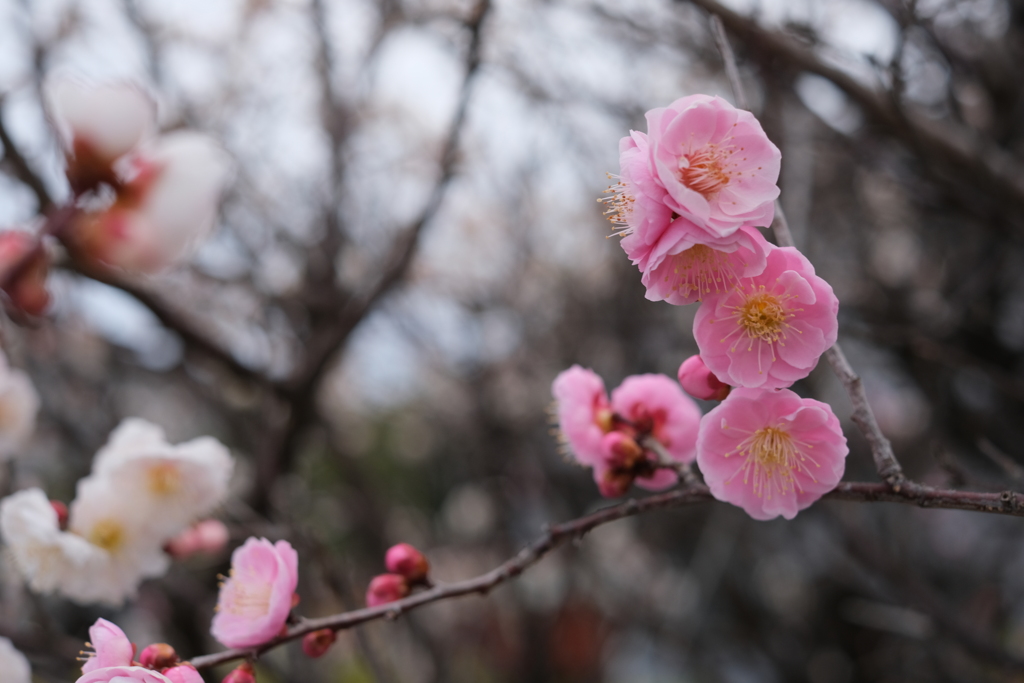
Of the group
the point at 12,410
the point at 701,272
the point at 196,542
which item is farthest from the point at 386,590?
the point at 12,410

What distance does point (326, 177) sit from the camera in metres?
2.96

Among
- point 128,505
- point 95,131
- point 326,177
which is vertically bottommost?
point 128,505

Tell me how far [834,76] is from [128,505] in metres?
1.65

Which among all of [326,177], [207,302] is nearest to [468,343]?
[326,177]

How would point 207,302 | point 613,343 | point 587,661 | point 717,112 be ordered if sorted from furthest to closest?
point 587,661 → point 613,343 → point 207,302 → point 717,112

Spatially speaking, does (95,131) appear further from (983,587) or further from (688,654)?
(983,587)

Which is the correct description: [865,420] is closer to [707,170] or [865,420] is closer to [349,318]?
[707,170]

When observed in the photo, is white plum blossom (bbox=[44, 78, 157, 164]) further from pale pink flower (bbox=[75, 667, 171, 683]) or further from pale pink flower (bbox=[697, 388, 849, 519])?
pale pink flower (bbox=[697, 388, 849, 519])

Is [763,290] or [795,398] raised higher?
[763,290]

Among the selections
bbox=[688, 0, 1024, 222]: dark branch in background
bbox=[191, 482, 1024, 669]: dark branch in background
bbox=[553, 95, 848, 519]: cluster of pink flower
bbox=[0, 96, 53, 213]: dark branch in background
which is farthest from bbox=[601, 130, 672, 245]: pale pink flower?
bbox=[0, 96, 53, 213]: dark branch in background

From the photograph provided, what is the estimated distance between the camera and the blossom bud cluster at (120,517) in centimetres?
104

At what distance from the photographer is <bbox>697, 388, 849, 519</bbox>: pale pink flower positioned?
0.73 metres

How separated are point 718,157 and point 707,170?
0.02 meters

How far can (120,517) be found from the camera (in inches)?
43.9
